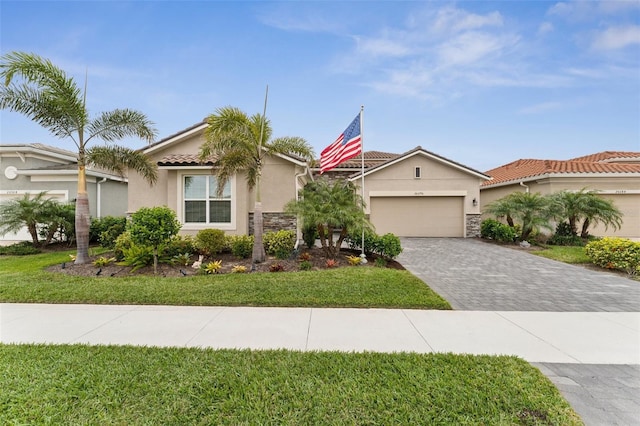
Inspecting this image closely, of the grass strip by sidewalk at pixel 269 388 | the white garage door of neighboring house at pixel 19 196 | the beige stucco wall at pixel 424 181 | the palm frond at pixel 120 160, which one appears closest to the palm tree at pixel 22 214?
the white garage door of neighboring house at pixel 19 196

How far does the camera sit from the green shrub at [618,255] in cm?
841

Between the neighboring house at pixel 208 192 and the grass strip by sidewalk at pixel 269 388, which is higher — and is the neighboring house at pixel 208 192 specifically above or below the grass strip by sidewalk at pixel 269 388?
above

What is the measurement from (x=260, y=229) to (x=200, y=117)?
682 cm

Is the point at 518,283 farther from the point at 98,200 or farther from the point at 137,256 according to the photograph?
the point at 98,200

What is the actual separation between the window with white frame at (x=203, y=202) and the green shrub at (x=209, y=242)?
1586 millimetres

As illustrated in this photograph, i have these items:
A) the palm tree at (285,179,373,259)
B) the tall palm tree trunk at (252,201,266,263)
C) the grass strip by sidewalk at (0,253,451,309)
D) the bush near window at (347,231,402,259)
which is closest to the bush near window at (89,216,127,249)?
the grass strip by sidewalk at (0,253,451,309)

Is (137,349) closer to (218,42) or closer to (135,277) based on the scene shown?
(135,277)

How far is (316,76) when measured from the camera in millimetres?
13680

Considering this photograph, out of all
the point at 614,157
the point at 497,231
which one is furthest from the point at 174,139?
the point at 614,157

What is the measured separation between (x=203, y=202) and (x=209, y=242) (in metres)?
2.44

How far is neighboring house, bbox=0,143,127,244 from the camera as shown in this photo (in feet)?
47.0

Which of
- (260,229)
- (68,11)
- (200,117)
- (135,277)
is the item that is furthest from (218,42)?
(135,277)

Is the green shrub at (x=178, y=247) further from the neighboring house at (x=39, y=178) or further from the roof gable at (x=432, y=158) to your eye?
the roof gable at (x=432, y=158)

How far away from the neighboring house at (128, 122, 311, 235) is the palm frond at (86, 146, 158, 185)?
0.47 meters
